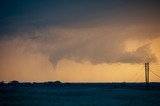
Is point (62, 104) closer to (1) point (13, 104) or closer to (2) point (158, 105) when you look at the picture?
(1) point (13, 104)

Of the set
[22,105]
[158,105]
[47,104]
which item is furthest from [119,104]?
[22,105]

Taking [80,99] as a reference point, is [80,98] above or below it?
above

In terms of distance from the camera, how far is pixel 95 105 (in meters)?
42.8

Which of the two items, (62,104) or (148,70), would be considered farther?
(148,70)

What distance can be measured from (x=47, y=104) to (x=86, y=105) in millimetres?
5174

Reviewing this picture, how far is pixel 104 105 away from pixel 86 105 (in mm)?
2289

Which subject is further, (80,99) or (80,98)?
(80,98)

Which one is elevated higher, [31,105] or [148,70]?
[148,70]

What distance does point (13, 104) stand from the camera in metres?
44.2

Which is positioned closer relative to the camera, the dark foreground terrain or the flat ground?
the flat ground

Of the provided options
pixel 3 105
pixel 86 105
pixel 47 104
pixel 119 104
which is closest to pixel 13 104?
pixel 3 105

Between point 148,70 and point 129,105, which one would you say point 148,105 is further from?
point 148,70

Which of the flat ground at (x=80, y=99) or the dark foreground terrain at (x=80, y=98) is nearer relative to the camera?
the flat ground at (x=80, y=99)

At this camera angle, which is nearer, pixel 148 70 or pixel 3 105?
pixel 3 105
